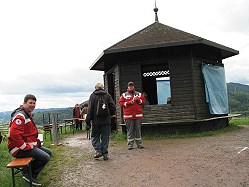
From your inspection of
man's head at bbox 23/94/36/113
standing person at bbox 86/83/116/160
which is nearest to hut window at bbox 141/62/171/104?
standing person at bbox 86/83/116/160

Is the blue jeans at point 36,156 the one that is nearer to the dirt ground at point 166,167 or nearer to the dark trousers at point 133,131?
the dirt ground at point 166,167

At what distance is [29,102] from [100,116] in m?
2.24

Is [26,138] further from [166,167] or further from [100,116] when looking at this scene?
[166,167]

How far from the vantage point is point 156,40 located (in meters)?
11.2

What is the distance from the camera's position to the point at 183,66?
11.3 m

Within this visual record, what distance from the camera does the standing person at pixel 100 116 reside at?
737 centimetres

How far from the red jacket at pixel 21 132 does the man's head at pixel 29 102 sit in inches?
3.5

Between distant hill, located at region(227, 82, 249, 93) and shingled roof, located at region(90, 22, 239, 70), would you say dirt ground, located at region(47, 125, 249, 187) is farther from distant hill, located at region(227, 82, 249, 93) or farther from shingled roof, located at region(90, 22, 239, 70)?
distant hill, located at region(227, 82, 249, 93)

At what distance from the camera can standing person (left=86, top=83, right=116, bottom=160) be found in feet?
24.2

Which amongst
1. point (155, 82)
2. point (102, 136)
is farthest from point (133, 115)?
point (155, 82)

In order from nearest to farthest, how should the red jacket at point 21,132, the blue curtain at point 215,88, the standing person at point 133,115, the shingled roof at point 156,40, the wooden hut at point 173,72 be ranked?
the red jacket at point 21,132 → the standing person at point 133,115 → the shingled roof at point 156,40 → the wooden hut at point 173,72 → the blue curtain at point 215,88

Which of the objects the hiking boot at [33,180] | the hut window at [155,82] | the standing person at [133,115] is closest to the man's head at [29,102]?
the hiking boot at [33,180]

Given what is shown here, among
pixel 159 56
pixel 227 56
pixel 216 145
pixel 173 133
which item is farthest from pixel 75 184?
pixel 227 56

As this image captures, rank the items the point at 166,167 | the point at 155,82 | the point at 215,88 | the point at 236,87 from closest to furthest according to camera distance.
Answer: the point at 166,167, the point at 215,88, the point at 155,82, the point at 236,87
